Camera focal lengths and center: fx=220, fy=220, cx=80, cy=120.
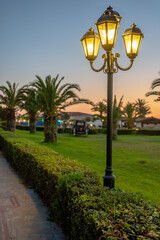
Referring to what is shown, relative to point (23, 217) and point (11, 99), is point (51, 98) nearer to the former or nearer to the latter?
point (11, 99)

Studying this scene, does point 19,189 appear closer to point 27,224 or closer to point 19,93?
point 27,224

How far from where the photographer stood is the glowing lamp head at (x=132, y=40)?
4664 mm

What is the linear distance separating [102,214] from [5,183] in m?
4.85

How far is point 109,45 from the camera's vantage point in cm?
451

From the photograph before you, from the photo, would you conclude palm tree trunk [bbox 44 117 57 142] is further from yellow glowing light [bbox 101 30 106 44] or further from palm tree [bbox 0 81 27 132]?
yellow glowing light [bbox 101 30 106 44]

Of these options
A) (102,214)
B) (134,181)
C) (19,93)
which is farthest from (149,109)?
(102,214)

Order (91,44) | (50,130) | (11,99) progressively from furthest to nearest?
1. (11,99)
2. (50,130)
3. (91,44)

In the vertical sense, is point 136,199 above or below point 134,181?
above

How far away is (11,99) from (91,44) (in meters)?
20.6

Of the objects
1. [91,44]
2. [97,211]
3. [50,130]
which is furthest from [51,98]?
[97,211]

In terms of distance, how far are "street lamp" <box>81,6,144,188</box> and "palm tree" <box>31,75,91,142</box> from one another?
491 inches

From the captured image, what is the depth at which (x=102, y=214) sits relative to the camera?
7.71ft

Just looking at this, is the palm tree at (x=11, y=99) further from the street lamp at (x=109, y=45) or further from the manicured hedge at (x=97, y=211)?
the manicured hedge at (x=97, y=211)

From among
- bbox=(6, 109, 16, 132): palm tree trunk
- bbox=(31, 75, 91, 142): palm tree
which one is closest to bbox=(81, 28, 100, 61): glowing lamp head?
bbox=(31, 75, 91, 142): palm tree
